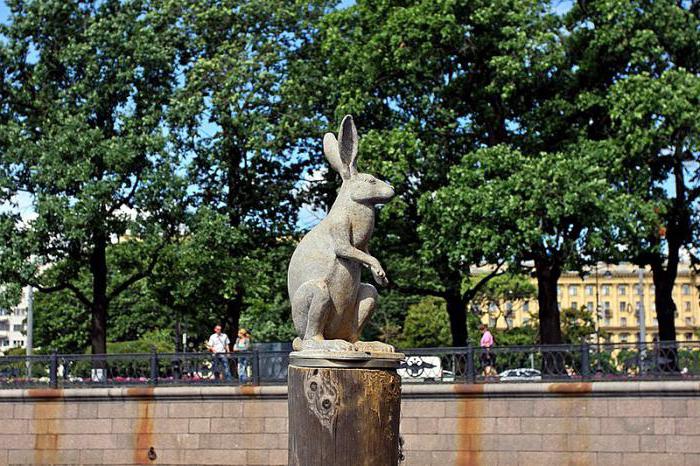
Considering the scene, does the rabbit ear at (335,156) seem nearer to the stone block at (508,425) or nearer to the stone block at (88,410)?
the stone block at (508,425)

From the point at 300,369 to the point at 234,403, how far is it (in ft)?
39.9

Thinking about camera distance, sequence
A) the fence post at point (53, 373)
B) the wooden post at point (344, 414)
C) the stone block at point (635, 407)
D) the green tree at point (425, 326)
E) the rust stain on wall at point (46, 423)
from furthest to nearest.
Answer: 1. the green tree at point (425, 326)
2. the fence post at point (53, 373)
3. the rust stain on wall at point (46, 423)
4. the stone block at point (635, 407)
5. the wooden post at point (344, 414)

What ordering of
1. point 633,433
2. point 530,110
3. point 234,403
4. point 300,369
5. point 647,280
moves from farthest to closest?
point 647,280 → point 530,110 → point 234,403 → point 633,433 → point 300,369

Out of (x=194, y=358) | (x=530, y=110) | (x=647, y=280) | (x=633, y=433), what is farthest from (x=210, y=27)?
(x=647, y=280)

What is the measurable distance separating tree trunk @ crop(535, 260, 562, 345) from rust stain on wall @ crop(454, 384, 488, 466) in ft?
20.0

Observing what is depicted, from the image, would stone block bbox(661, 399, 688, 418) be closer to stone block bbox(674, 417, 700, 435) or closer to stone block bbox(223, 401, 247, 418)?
stone block bbox(674, 417, 700, 435)

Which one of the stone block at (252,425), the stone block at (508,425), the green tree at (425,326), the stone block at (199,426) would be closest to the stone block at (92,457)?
the stone block at (199,426)

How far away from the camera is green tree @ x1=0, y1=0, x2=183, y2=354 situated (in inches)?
1003

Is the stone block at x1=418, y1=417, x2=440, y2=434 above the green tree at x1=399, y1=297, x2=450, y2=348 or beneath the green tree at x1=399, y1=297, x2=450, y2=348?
beneath

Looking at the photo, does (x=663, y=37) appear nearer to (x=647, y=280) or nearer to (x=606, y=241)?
(x=606, y=241)

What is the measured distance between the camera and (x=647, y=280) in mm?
100188

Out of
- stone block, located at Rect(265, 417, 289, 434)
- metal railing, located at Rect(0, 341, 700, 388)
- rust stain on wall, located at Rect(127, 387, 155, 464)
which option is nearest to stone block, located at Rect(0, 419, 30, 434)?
metal railing, located at Rect(0, 341, 700, 388)

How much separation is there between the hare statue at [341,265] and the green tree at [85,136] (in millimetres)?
17218

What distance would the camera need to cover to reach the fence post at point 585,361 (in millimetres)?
18328
